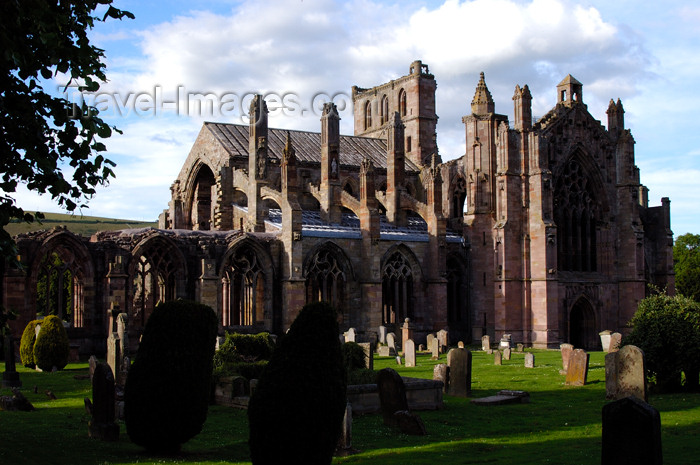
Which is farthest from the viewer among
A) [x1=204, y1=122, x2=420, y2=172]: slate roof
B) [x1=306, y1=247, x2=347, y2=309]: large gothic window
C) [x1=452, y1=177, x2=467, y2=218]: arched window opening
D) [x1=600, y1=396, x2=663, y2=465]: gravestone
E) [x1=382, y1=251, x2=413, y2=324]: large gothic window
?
[x1=452, y1=177, x2=467, y2=218]: arched window opening

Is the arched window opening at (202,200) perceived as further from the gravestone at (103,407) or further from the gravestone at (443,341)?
the gravestone at (103,407)

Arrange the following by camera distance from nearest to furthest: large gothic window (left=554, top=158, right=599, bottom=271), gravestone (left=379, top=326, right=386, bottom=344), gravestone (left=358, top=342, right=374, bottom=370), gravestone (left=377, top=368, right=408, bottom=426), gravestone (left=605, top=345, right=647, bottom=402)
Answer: gravestone (left=377, top=368, right=408, bottom=426)
gravestone (left=605, top=345, right=647, bottom=402)
gravestone (left=358, top=342, right=374, bottom=370)
gravestone (left=379, top=326, right=386, bottom=344)
large gothic window (left=554, top=158, right=599, bottom=271)

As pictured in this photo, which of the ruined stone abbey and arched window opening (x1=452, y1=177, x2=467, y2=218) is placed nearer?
the ruined stone abbey

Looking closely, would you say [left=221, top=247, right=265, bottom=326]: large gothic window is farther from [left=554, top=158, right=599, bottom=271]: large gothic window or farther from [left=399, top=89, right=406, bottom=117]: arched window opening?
[left=399, top=89, right=406, bottom=117]: arched window opening

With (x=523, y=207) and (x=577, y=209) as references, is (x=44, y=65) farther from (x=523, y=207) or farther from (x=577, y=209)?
(x=577, y=209)

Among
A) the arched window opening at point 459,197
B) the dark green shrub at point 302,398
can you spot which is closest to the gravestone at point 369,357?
the dark green shrub at point 302,398

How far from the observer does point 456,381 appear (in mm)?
22609

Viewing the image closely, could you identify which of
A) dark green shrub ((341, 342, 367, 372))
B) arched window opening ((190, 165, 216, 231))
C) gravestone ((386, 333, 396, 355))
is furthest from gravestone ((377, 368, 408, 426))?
arched window opening ((190, 165, 216, 231))

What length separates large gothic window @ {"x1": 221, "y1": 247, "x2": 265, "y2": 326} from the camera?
37469mm

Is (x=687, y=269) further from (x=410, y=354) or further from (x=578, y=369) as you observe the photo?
(x=578, y=369)

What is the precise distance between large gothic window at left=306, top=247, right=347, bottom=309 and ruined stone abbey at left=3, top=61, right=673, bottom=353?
11cm

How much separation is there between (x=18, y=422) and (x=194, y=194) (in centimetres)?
3035

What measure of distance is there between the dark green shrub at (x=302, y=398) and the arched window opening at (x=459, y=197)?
118 ft

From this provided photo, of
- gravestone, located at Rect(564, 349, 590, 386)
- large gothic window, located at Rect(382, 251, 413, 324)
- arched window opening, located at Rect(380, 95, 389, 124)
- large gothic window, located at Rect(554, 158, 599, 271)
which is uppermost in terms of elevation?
arched window opening, located at Rect(380, 95, 389, 124)
